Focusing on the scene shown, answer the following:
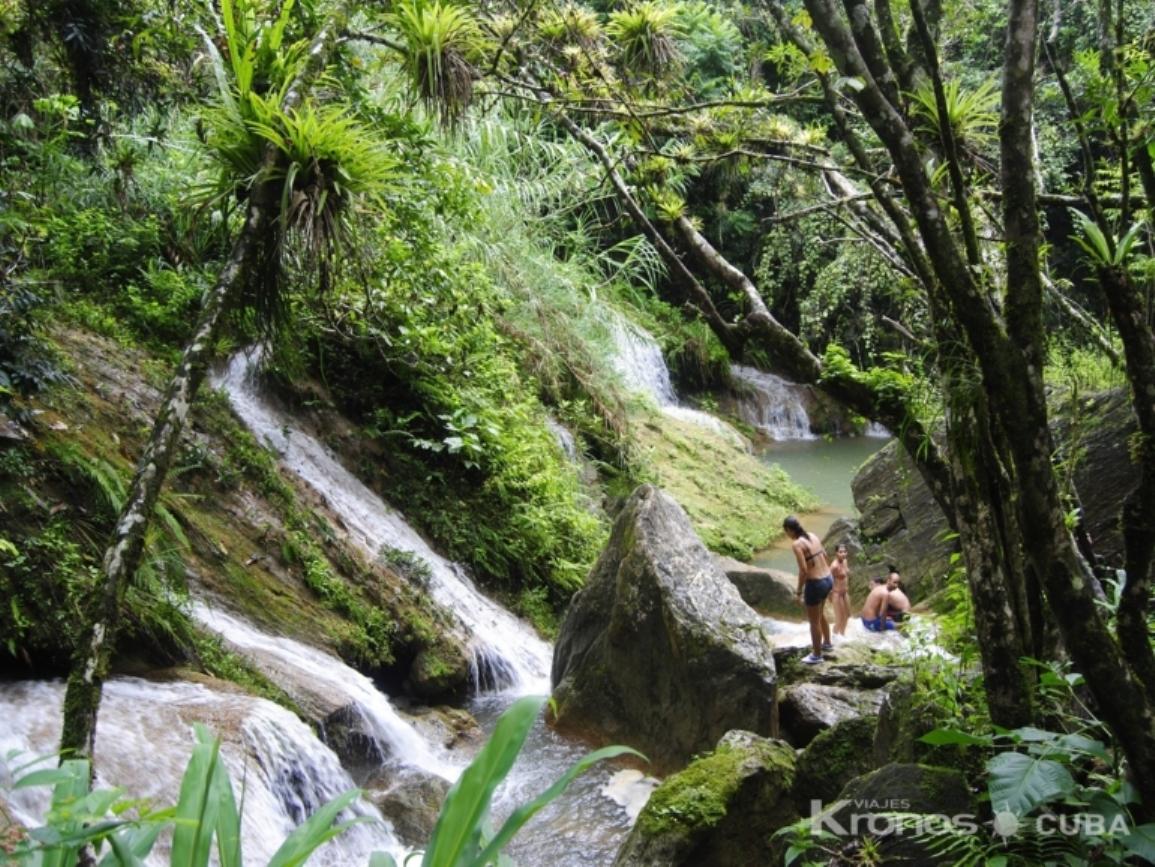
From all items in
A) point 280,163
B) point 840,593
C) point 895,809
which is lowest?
point 840,593

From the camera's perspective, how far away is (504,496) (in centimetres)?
1036

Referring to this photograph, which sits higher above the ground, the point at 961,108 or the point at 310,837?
the point at 961,108

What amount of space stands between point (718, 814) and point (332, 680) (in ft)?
9.68

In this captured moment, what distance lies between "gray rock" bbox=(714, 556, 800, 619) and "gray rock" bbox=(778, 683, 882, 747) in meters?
3.86

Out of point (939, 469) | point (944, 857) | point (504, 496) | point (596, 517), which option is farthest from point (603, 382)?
point (944, 857)

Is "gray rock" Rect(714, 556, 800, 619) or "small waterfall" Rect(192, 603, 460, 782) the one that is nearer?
"small waterfall" Rect(192, 603, 460, 782)

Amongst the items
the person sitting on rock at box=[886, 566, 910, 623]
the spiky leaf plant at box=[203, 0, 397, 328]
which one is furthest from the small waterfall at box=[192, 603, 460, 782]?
the person sitting on rock at box=[886, 566, 910, 623]

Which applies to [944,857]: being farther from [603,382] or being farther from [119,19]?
[603,382]

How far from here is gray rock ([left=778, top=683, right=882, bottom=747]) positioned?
6836mm

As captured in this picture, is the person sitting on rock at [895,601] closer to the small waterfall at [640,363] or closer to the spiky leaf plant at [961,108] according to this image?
the small waterfall at [640,363]

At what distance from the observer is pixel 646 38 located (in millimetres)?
5723

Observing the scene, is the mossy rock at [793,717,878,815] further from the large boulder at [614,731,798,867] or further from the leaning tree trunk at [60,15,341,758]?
the leaning tree trunk at [60,15,341,758]

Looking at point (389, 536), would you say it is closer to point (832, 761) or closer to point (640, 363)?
point (832, 761)

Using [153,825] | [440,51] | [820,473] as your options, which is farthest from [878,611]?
[153,825]
